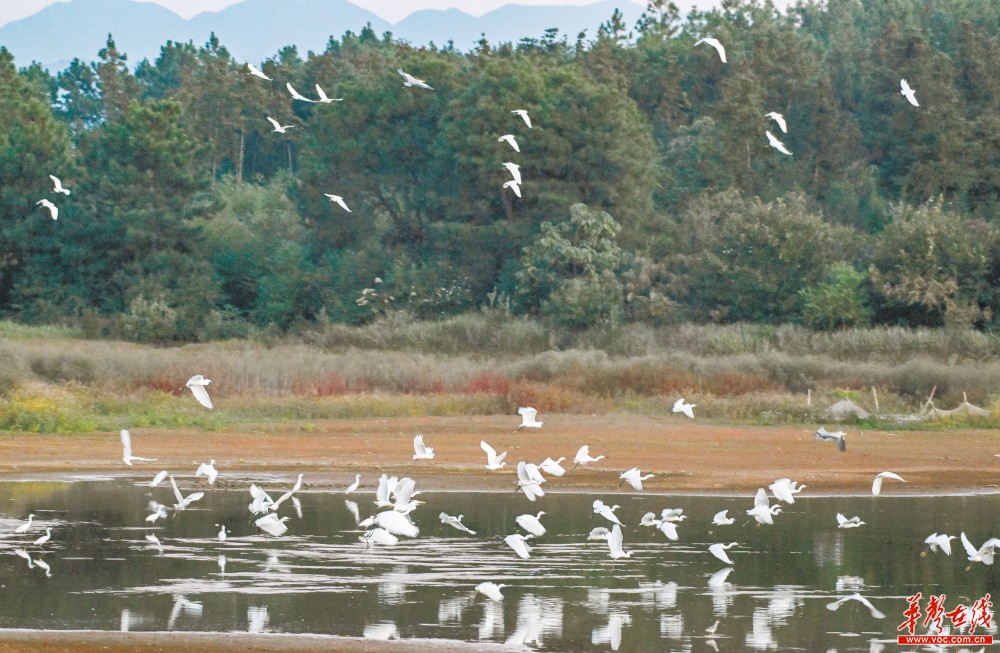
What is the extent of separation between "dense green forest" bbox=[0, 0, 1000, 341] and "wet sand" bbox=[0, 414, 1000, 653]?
1721cm

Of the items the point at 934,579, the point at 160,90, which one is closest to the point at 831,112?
the point at 934,579

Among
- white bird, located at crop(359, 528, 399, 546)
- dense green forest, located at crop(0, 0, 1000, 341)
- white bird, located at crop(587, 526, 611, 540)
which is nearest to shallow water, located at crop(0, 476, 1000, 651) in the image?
white bird, located at crop(587, 526, 611, 540)

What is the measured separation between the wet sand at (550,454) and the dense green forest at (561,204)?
17.2 metres

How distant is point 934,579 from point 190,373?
2343 cm

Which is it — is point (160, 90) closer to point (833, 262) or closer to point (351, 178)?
point (351, 178)

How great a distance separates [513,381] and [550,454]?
994 cm

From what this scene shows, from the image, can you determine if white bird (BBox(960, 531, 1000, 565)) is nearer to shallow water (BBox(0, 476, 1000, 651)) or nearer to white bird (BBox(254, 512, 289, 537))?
shallow water (BBox(0, 476, 1000, 651))

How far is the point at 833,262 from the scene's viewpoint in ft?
167

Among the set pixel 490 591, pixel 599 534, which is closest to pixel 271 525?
pixel 490 591

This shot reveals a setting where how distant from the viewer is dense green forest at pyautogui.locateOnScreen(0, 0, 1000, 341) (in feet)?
165

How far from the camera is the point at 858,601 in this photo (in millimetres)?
14398

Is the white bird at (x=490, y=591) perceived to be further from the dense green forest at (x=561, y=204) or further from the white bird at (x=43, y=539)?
the dense green forest at (x=561, y=204)

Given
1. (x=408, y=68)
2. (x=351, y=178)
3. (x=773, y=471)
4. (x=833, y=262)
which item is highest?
(x=408, y=68)

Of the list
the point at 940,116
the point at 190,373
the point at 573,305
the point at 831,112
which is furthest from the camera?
the point at 831,112
